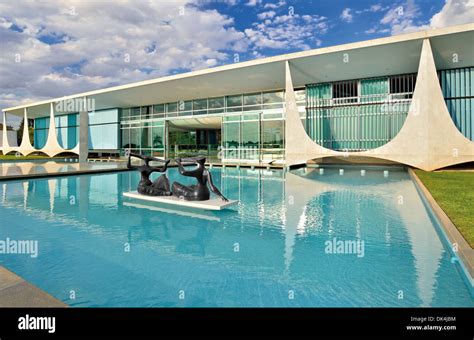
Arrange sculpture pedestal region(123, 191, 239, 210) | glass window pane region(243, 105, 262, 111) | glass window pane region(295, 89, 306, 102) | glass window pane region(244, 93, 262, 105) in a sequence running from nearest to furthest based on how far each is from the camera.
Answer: sculpture pedestal region(123, 191, 239, 210), glass window pane region(295, 89, 306, 102), glass window pane region(243, 105, 262, 111), glass window pane region(244, 93, 262, 105)

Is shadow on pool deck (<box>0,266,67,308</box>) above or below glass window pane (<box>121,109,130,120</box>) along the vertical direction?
below

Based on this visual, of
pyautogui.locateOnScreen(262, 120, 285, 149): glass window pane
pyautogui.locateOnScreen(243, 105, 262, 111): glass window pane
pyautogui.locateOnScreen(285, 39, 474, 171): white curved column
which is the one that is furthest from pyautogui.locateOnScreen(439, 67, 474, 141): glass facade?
pyautogui.locateOnScreen(243, 105, 262, 111): glass window pane

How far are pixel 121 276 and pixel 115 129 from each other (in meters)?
32.8

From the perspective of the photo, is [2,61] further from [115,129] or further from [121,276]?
[121,276]

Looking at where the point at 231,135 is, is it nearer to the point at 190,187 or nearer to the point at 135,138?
the point at 135,138

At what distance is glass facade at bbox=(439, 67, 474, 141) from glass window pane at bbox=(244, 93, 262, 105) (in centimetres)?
1237

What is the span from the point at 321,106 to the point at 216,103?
9.66 m

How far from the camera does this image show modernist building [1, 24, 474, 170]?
593 inches

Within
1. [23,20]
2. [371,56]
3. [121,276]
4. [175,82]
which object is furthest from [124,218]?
[175,82]

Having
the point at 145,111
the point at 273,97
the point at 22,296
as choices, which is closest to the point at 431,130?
the point at 273,97

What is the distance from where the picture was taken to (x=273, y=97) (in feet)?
78.5

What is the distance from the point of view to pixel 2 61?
1769cm

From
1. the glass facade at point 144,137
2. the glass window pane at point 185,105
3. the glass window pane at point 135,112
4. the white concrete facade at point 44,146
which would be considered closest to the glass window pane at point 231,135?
the glass window pane at point 185,105

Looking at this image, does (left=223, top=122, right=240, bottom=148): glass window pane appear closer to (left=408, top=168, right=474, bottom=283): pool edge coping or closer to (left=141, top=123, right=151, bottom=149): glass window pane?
Answer: (left=141, top=123, right=151, bottom=149): glass window pane
